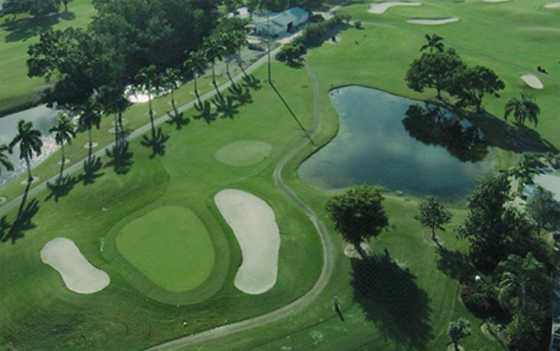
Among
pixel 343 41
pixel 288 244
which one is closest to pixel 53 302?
pixel 288 244

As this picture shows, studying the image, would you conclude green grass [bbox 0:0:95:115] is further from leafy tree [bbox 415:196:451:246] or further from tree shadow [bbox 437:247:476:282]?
tree shadow [bbox 437:247:476:282]

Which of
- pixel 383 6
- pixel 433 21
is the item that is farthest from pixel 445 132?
pixel 383 6

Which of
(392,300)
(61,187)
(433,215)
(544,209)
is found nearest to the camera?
(392,300)

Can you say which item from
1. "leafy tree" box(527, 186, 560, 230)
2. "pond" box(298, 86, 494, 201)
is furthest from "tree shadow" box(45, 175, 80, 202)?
"leafy tree" box(527, 186, 560, 230)

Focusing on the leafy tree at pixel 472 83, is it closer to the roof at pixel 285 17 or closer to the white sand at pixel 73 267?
the roof at pixel 285 17

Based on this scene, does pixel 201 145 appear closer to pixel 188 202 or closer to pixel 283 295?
pixel 188 202

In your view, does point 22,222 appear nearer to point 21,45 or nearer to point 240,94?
point 240,94
